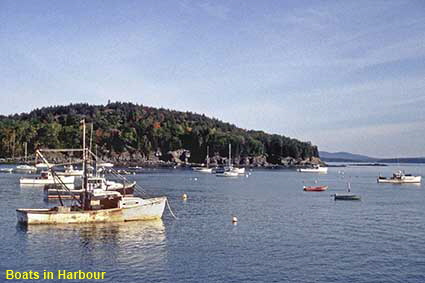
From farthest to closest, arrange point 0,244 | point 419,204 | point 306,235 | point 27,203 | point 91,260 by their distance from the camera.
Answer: point 419,204, point 27,203, point 306,235, point 0,244, point 91,260

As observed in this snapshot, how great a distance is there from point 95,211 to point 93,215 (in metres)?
0.43

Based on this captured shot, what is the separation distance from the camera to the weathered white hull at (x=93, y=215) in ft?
156

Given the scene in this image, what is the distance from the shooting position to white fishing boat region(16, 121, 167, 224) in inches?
1873

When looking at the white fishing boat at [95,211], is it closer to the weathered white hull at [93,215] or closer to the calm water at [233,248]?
the weathered white hull at [93,215]

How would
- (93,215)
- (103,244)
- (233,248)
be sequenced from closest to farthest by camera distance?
1. (233,248)
2. (103,244)
3. (93,215)

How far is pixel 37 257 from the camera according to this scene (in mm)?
35719

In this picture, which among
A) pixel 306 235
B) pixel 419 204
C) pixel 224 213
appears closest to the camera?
pixel 306 235

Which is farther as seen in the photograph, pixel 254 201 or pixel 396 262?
pixel 254 201

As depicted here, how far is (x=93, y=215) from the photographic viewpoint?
48.9 meters

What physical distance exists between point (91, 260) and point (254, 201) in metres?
46.1

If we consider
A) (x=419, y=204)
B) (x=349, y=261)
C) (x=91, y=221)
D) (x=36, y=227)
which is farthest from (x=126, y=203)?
(x=419, y=204)

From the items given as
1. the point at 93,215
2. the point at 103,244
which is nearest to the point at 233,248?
the point at 103,244

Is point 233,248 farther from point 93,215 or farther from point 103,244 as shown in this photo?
point 93,215

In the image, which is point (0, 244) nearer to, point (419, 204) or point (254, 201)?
point (254, 201)
